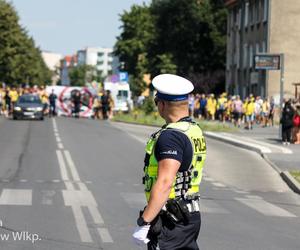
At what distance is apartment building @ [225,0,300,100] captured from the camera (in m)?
56.7

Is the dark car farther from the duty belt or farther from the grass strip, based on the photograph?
the duty belt

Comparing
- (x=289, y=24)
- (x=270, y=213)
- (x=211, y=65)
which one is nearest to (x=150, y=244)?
(x=270, y=213)

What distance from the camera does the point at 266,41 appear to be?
57.5 metres

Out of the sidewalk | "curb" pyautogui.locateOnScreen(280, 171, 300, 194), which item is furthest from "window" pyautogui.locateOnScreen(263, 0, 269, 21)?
"curb" pyautogui.locateOnScreen(280, 171, 300, 194)

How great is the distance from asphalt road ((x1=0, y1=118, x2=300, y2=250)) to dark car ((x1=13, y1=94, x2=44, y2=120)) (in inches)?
812

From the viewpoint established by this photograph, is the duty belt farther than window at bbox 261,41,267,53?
No

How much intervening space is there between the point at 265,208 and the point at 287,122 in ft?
57.4

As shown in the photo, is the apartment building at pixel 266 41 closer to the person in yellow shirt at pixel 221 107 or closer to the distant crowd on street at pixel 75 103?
the person in yellow shirt at pixel 221 107

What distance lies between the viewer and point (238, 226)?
1108 centimetres

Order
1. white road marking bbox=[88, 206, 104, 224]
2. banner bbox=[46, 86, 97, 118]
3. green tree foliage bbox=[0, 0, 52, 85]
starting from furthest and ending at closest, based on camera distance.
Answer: green tree foliage bbox=[0, 0, 52, 85]
banner bbox=[46, 86, 97, 118]
white road marking bbox=[88, 206, 104, 224]

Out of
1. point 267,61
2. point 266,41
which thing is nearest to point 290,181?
point 267,61

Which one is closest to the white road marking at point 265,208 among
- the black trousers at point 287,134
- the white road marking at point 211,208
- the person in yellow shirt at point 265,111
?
the white road marking at point 211,208

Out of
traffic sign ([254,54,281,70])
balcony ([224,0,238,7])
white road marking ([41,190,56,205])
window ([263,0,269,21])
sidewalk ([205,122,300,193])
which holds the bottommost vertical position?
sidewalk ([205,122,300,193])

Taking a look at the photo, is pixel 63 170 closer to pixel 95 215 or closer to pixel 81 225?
pixel 95 215
